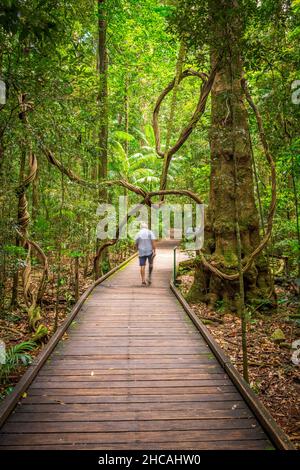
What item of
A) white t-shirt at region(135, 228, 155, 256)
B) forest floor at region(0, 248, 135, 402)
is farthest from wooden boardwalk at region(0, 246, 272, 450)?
white t-shirt at region(135, 228, 155, 256)

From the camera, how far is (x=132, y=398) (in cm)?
391

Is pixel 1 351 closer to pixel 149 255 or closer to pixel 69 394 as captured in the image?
pixel 69 394

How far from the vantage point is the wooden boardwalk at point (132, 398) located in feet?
10.4

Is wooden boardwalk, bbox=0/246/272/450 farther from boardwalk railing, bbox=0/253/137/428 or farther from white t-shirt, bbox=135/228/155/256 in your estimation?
white t-shirt, bbox=135/228/155/256

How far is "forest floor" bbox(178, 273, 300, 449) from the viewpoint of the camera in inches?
170

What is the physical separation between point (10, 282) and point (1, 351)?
6990mm

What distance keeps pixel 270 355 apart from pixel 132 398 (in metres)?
3.16

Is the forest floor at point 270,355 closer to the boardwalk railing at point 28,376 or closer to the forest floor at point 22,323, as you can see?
the boardwalk railing at point 28,376

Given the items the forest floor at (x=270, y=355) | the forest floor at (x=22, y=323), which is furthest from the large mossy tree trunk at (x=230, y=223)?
the forest floor at (x=22, y=323)

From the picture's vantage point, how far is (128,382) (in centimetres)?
429

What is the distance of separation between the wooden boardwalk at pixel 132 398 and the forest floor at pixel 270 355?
669mm

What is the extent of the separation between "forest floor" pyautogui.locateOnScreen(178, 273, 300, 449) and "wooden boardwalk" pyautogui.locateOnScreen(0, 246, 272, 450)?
669 millimetres

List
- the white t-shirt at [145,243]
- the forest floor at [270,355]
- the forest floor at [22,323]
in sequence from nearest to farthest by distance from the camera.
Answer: the forest floor at [270,355]
the forest floor at [22,323]
the white t-shirt at [145,243]
